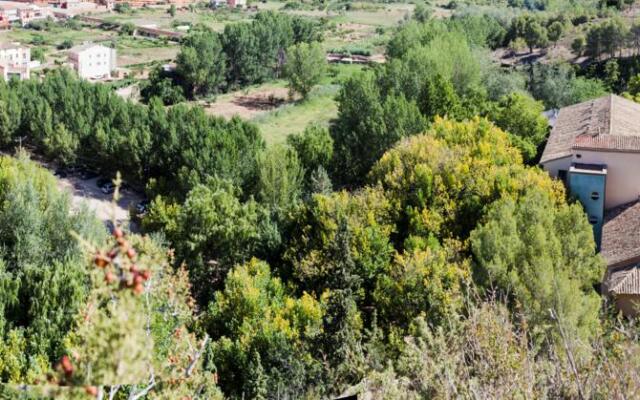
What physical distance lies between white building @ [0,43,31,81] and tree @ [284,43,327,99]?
2864cm

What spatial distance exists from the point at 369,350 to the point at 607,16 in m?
64.1

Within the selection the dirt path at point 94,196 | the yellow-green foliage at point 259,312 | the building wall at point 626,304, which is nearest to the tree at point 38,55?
the dirt path at point 94,196

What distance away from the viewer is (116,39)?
10450 centimetres

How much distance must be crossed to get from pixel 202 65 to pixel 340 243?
4657 cm

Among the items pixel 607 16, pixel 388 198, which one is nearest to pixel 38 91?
pixel 388 198

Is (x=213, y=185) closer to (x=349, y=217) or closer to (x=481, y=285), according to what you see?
(x=349, y=217)

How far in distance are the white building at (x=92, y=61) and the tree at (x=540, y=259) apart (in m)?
64.4

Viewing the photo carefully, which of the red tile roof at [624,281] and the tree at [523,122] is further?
the tree at [523,122]

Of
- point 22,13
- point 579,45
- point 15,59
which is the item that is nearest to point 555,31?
point 579,45

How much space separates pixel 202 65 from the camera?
2635 inches

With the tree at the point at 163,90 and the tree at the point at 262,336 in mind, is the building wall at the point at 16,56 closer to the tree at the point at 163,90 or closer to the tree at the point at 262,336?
the tree at the point at 163,90

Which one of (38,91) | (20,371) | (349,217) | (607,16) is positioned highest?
(607,16)

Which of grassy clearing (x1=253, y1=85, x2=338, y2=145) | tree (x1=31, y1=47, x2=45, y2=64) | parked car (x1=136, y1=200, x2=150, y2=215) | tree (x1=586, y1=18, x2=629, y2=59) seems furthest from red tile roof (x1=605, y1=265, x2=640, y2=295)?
tree (x1=31, y1=47, x2=45, y2=64)

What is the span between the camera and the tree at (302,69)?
64438 mm
